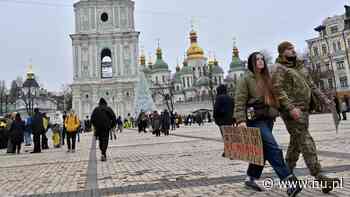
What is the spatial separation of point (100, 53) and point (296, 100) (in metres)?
58.7

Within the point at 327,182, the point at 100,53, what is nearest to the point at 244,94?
the point at 327,182

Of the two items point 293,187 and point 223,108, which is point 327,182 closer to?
point 293,187

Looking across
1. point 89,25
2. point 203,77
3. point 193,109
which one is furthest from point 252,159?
point 203,77

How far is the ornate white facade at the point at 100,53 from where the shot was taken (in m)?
60.3

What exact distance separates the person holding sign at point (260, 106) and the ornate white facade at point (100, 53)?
5531 cm

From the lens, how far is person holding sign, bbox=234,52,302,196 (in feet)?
16.2

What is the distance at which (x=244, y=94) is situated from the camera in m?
5.16

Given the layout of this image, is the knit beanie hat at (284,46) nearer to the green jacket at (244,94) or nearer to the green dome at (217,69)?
the green jacket at (244,94)

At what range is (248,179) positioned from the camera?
5.38 m

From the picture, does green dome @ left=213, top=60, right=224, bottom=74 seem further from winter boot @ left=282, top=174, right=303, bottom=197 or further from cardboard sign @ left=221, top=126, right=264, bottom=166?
winter boot @ left=282, top=174, right=303, bottom=197

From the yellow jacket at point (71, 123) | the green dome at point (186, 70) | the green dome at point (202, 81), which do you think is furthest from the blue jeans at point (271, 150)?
the green dome at point (186, 70)

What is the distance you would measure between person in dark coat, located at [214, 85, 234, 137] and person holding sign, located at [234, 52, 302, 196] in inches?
171

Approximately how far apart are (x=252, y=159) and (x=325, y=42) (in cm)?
6303

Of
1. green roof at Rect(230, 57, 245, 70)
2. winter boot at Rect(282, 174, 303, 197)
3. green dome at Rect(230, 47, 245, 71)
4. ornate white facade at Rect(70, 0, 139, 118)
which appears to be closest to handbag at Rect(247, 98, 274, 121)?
winter boot at Rect(282, 174, 303, 197)
